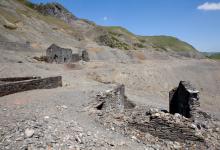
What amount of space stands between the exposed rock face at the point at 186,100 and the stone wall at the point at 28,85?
8411 millimetres

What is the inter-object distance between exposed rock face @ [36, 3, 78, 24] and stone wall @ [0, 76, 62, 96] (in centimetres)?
11870

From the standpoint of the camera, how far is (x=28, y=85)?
19.4 m

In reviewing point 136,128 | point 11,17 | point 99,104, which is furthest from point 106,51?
point 136,128

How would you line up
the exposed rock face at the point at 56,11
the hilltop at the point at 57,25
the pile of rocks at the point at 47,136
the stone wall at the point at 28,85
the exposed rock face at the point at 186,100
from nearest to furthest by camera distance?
the pile of rocks at the point at 47,136
the exposed rock face at the point at 186,100
the stone wall at the point at 28,85
the hilltop at the point at 57,25
the exposed rock face at the point at 56,11

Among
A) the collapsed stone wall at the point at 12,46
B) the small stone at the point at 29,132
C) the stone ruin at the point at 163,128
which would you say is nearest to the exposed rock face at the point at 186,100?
the stone ruin at the point at 163,128

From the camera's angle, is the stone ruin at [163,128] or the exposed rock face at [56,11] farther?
the exposed rock face at [56,11]

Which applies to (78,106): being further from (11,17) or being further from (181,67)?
(11,17)

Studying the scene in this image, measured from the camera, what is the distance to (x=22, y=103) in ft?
50.1

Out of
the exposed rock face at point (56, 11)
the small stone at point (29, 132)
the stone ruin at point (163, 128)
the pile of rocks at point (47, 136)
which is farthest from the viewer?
the exposed rock face at point (56, 11)

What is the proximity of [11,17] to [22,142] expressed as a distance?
268ft

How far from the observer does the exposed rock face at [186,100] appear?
52.9 feet

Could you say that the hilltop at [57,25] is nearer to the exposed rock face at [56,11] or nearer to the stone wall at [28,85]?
the exposed rock face at [56,11]

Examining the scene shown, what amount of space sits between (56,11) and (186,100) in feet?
431

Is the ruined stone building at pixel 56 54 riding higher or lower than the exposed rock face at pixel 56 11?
A: lower
